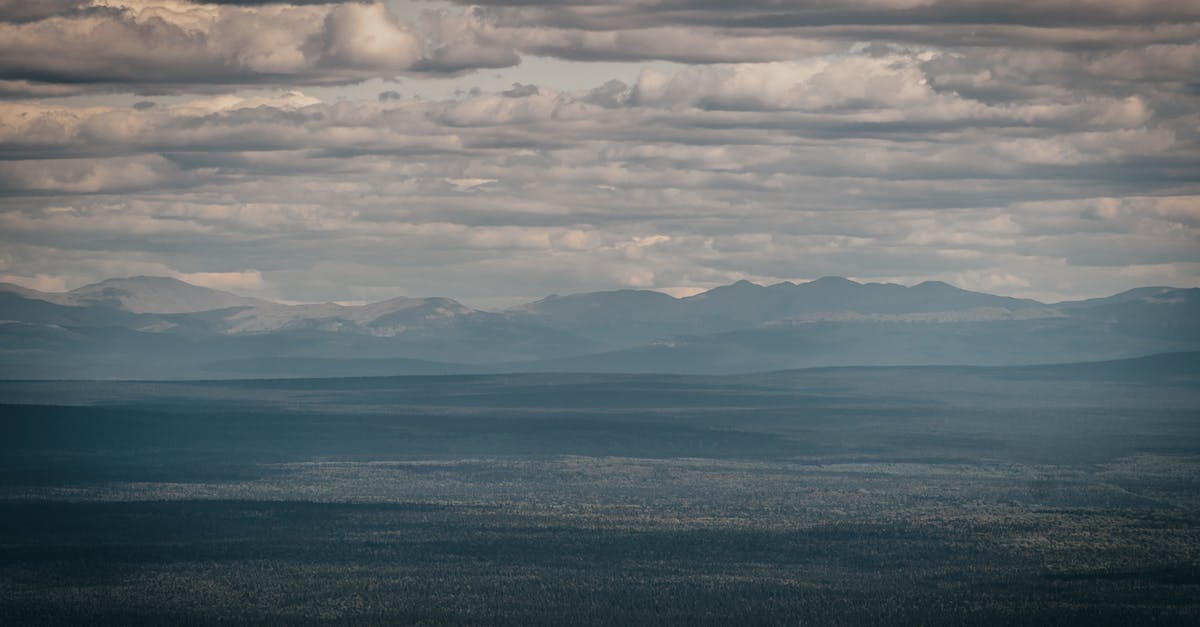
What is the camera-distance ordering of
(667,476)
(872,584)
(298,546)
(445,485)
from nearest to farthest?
(872,584)
(298,546)
(445,485)
(667,476)

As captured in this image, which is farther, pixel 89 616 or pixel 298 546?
pixel 298 546

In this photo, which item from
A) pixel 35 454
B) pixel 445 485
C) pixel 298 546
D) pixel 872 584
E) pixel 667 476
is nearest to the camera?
pixel 872 584

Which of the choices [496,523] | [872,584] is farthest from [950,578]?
[496,523]

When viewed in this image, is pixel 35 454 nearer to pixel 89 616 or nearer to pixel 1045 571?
pixel 89 616

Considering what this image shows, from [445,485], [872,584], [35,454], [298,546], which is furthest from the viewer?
[35,454]

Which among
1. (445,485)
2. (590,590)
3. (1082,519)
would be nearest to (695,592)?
(590,590)

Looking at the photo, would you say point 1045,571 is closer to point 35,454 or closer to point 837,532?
point 837,532

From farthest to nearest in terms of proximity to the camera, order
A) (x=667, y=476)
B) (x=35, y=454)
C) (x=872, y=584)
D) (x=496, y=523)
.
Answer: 1. (x=35, y=454)
2. (x=667, y=476)
3. (x=496, y=523)
4. (x=872, y=584)

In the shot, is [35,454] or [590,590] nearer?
[590,590]
